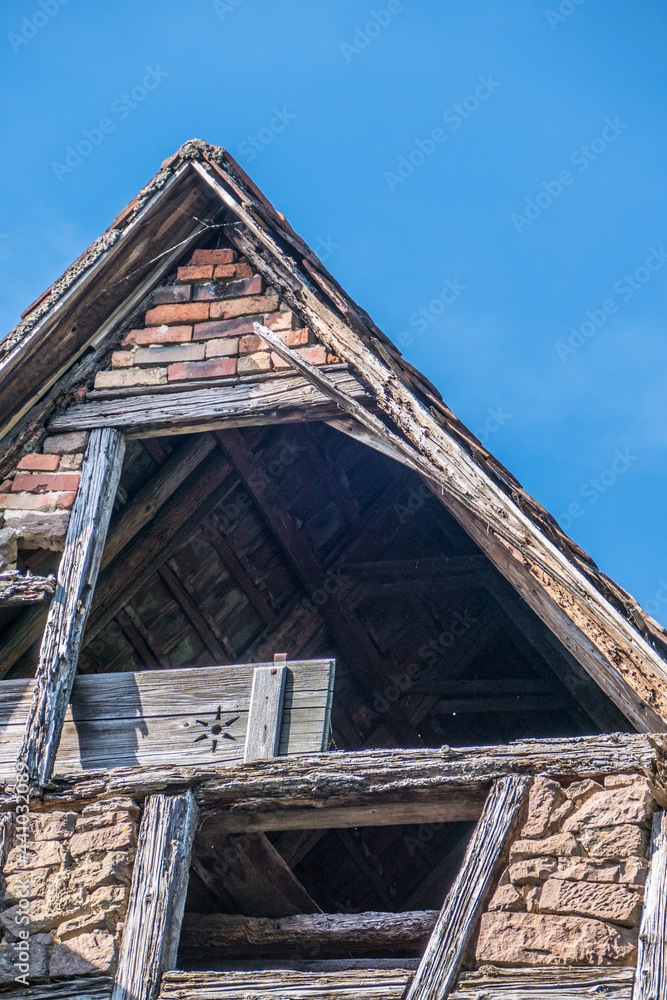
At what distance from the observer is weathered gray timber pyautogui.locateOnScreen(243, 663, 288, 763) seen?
382 centimetres

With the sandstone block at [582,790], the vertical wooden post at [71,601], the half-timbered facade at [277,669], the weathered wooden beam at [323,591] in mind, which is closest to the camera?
the half-timbered facade at [277,669]

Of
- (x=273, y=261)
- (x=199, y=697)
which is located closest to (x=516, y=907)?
(x=199, y=697)

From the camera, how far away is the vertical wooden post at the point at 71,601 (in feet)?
12.4

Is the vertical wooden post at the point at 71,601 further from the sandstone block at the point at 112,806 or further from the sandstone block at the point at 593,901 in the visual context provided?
the sandstone block at the point at 593,901

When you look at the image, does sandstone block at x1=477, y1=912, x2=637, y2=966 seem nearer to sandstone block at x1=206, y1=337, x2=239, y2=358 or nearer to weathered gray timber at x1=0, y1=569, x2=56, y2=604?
weathered gray timber at x1=0, y1=569, x2=56, y2=604

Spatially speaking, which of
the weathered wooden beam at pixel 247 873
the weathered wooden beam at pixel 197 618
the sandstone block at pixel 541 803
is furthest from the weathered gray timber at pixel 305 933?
the weathered wooden beam at pixel 197 618

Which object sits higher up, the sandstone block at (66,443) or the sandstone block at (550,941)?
the sandstone block at (66,443)

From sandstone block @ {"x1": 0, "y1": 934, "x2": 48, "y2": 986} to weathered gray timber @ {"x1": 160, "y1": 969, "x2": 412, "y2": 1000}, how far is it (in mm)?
435

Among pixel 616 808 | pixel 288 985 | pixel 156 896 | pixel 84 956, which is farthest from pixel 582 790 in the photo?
pixel 84 956

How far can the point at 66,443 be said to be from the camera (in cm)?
482

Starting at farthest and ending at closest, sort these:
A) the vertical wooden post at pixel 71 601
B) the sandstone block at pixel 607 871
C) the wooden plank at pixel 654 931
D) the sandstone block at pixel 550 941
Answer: the vertical wooden post at pixel 71 601
the sandstone block at pixel 607 871
the sandstone block at pixel 550 941
the wooden plank at pixel 654 931

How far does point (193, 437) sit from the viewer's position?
5.74m

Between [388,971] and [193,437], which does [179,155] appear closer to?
[193,437]

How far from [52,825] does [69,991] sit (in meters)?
0.57
